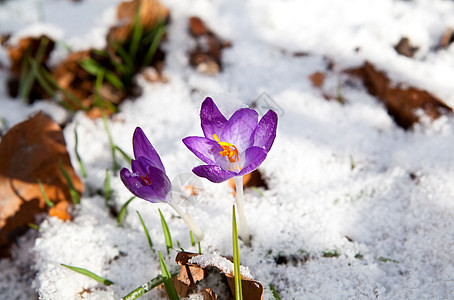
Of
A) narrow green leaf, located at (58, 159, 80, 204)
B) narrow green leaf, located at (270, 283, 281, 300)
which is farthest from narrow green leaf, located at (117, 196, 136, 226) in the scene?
narrow green leaf, located at (270, 283, 281, 300)

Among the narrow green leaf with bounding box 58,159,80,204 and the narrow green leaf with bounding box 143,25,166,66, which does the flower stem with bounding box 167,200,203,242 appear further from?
the narrow green leaf with bounding box 143,25,166,66

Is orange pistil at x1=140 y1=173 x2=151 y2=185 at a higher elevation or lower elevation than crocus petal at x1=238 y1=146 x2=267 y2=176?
lower

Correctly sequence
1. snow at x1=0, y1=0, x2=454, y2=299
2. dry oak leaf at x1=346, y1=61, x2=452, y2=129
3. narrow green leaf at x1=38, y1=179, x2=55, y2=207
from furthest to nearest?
dry oak leaf at x1=346, y1=61, x2=452, y2=129, narrow green leaf at x1=38, y1=179, x2=55, y2=207, snow at x1=0, y1=0, x2=454, y2=299

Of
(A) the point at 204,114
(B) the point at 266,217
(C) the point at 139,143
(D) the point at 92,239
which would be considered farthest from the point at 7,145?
(B) the point at 266,217

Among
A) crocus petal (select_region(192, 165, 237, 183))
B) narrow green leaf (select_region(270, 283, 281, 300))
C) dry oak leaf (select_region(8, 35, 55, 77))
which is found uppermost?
crocus petal (select_region(192, 165, 237, 183))

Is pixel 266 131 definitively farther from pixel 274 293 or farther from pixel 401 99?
pixel 401 99

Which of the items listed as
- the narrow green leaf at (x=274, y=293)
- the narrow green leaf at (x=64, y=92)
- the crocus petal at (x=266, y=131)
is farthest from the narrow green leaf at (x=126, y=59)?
the narrow green leaf at (x=274, y=293)

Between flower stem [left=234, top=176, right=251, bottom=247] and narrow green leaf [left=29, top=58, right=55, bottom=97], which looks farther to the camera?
narrow green leaf [left=29, top=58, right=55, bottom=97]
